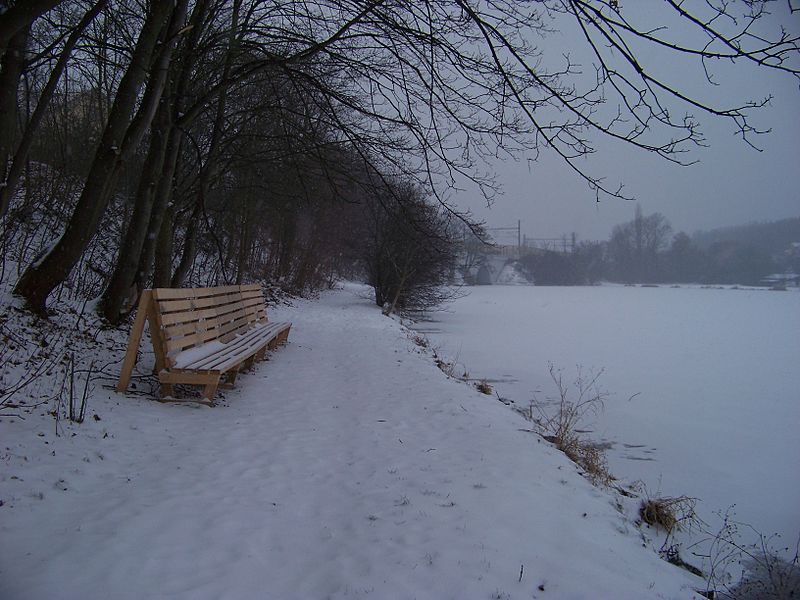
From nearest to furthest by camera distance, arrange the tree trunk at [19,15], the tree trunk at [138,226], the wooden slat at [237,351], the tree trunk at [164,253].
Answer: the tree trunk at [19,15] < the wooden slat at [237,351] < the tree trunk at [138,226] < the tree trunk at [164,253]

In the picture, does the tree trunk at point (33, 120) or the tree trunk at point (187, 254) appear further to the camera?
the tree trunk at point (187, 254)

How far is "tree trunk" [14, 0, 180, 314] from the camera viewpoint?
5.20 metres

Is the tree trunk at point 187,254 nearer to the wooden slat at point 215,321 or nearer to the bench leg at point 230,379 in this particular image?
the wooden slat at point 215,321

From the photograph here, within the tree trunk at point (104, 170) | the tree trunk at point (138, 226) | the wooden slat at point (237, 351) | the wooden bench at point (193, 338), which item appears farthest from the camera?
the tree trunk at point (138, 226)

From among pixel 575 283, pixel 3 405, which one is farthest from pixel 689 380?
pixel 575 283

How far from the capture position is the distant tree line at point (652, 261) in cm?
5697

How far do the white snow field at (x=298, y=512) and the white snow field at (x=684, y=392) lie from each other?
2.12m

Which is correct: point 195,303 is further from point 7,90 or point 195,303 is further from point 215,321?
point 7,90

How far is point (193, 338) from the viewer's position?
5.25m

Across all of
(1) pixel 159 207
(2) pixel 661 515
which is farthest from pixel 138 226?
(2) pixel 661 515

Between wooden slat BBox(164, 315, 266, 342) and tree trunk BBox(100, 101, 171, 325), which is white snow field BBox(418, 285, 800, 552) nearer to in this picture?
wooden slat BBox(164, 315, 266, 342)

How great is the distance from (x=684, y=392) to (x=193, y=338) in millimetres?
8782

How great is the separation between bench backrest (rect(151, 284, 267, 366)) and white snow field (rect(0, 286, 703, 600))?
0.67 metres

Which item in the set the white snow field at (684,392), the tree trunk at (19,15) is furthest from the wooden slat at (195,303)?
the white snow field at (684,392)
